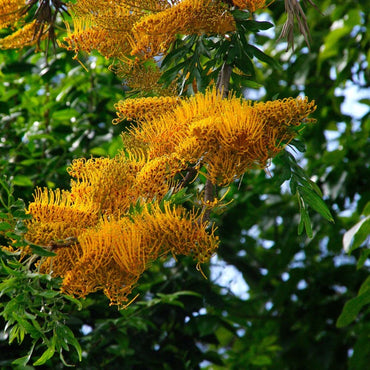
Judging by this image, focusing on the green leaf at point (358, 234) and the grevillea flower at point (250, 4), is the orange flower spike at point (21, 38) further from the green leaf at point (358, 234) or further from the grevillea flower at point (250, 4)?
the green leaf at point (358, 234)

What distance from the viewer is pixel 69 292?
1.78m

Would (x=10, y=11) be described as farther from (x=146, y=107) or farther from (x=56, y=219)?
(x=56, y=219)

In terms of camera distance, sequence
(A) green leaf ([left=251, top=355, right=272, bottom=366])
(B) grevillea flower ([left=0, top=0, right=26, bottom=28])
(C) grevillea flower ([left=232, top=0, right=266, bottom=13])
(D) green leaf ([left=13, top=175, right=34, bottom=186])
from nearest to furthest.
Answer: (C) grevillea flower ([left=232, top=0, right=266, bottom=13])
(B) grevillea flower ([left=0, top=0, right=26, bottom=28])
(D) green leaf ([left=13, top=175, right=34, bottom=186])
(A) green leaf ([left=251, top=355, right=272, bottom=366])

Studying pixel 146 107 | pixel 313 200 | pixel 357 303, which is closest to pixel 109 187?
pixel 146 107

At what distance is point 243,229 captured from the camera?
443 centimetres

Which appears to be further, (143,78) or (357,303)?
(357,303)

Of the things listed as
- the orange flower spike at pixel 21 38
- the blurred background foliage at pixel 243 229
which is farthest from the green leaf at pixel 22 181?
the orange flower spike at pixel 21 38

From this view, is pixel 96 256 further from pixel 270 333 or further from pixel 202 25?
pixel 270 333

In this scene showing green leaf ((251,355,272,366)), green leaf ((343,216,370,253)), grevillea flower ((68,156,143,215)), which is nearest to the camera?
grevillea flower ((68,156,143,215))

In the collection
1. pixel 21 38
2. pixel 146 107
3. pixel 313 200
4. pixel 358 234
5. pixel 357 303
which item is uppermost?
pixel 146 107

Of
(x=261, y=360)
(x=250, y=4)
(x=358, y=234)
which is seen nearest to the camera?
(x=250, y=4)

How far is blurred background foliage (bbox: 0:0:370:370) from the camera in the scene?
3.38 m

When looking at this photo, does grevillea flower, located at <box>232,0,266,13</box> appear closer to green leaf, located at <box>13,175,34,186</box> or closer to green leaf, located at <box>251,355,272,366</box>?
green leaf, located at <box>13,175,34,186</box>

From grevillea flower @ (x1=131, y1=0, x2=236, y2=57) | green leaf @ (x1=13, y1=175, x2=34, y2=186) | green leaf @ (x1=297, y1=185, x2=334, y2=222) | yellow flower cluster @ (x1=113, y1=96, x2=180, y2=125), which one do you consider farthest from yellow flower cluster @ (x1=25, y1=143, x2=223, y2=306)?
green leaf @ (x1=13, y1=175, x2=34, y2=186)
